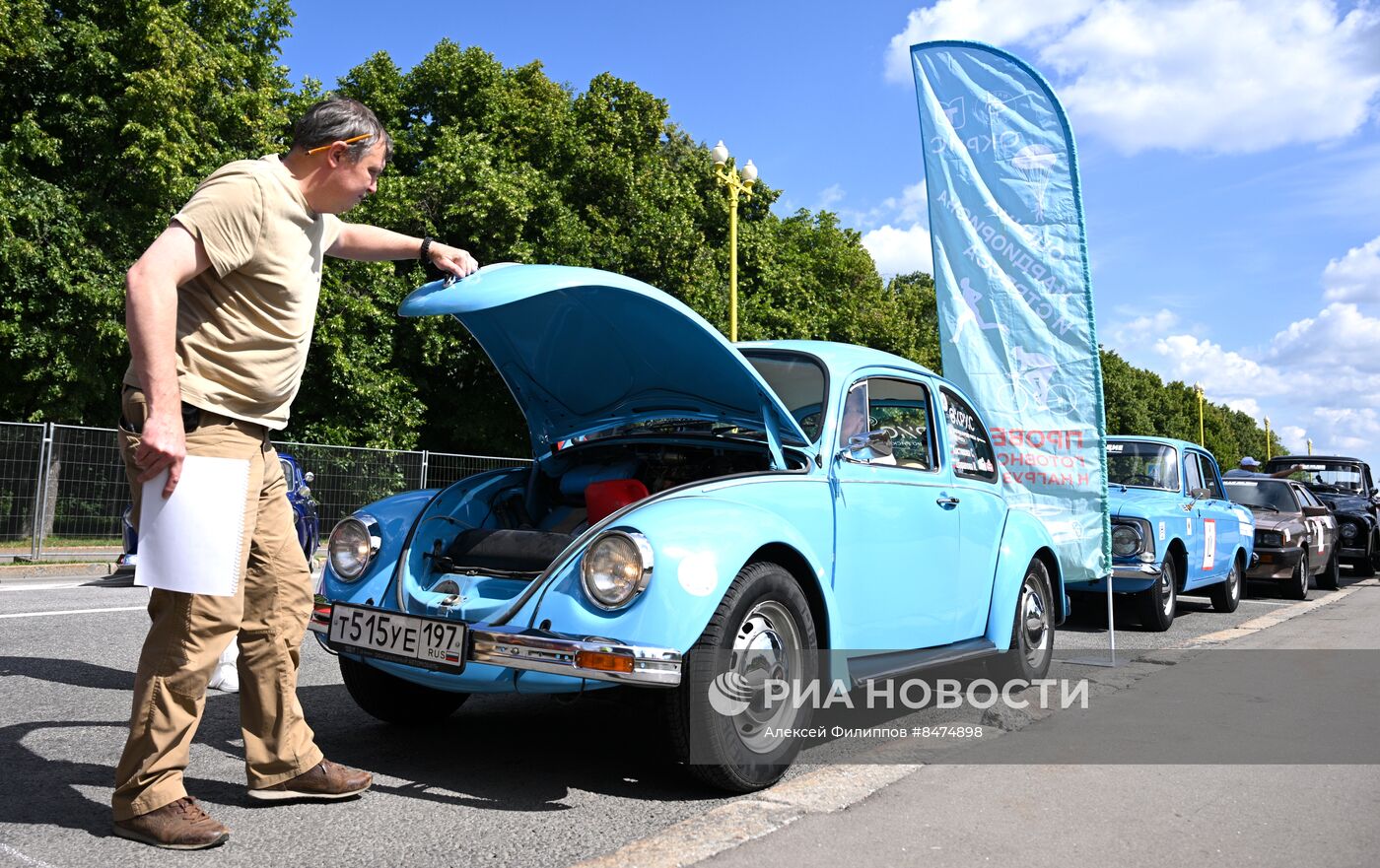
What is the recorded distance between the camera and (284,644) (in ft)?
11.7

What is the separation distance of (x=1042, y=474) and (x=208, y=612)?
6094 mm

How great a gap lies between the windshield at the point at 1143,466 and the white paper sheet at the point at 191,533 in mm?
9015

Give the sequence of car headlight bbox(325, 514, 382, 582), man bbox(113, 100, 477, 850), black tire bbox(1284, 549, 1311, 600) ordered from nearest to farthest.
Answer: man bbox(113, 100, 477, 850), car headlight bbox(325, 514, 382, 582), black tire bbox(1284, 549, 1311, 600)

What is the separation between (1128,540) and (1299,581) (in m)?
5.75

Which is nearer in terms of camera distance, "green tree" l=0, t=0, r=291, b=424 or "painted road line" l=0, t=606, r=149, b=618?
"painted road line" l=0, t=606, r=149, b=618

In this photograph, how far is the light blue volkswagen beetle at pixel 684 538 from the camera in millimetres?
3570

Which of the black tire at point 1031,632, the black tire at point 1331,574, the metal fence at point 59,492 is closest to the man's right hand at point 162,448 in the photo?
the black tire at point 1031,632

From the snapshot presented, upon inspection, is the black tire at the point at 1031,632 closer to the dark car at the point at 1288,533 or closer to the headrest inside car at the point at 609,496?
the headrest inside car at the point at 609,496

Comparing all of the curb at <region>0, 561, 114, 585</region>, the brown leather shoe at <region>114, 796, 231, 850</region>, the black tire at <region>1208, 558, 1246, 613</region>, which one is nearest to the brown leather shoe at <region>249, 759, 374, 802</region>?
the brown leather shoe at <region>114, 796, 231, 850</region>

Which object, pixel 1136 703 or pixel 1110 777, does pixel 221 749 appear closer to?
pixel 1110 777

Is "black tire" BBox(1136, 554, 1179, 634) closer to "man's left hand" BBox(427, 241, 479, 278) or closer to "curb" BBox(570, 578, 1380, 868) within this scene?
"curb" BBox(570, 578, 1380, 868)

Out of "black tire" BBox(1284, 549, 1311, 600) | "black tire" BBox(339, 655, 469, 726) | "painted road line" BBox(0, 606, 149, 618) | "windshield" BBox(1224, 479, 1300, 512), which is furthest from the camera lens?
"windshield" BBox(1224, 479, 1300, 512)

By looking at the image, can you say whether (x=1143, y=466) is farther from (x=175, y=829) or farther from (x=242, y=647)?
(x=175, y=829)

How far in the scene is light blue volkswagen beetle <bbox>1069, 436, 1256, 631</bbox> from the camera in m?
9.41
